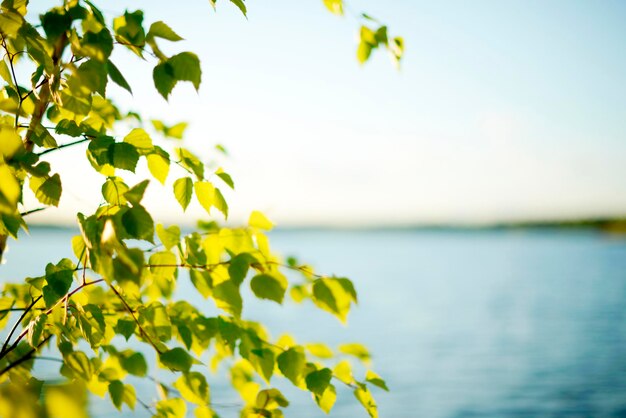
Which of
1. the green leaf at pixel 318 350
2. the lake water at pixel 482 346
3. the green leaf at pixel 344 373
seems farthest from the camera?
the lake water at pixel 482 346

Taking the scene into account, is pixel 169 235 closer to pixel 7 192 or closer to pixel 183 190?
pixel 183 190

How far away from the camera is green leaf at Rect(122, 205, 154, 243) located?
861 millimetres

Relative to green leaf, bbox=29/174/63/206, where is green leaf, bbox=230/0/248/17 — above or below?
above

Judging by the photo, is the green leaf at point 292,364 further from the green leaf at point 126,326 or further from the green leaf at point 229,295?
the green leaf at point 126,326

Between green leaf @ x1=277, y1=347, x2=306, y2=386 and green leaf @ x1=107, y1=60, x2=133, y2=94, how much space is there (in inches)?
28.1

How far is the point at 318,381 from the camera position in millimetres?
1232

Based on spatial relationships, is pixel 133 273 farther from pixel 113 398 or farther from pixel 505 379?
pixel 505 379

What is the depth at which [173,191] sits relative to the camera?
121 centimetres

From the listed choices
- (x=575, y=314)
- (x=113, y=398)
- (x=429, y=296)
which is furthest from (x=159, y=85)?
(x=429, y=296)

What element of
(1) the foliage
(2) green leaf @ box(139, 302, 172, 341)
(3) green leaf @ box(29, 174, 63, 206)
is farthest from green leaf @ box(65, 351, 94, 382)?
(3) green leaf @ box(29, 174, 63, 206)

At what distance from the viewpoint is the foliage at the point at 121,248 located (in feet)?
2.88

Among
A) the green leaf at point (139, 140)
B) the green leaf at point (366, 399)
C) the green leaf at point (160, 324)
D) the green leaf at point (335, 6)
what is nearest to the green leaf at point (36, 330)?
the green leaf at point (160, 324)

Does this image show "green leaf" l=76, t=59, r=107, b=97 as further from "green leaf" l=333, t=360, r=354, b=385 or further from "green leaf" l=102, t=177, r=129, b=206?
"green leaf" l=333, t=360, r=354, b=385

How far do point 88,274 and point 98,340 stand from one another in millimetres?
992
